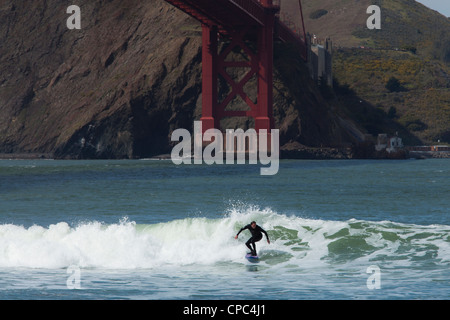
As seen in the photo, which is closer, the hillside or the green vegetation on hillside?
the hillside

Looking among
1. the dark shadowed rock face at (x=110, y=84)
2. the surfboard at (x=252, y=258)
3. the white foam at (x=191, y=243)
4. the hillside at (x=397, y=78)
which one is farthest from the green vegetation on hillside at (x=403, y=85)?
the surfboard at (x=252, y=258)

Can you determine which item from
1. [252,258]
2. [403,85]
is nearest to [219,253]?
[252,258]

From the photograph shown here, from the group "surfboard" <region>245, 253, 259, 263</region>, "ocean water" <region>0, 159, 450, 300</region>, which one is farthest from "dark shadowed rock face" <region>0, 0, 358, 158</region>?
"surfboard" <region>245, 253, 259, 263</region>

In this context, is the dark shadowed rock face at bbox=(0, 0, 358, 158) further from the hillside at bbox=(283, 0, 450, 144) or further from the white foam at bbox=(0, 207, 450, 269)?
the white foam at bbox=(0, 207, 450, 269)

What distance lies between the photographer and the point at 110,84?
10594 cm

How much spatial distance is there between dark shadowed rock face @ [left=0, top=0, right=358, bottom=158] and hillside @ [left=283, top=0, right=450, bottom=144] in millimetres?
25503

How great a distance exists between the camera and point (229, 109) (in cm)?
9562

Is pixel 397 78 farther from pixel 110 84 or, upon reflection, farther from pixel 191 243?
pixel 191 243

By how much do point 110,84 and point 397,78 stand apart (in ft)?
193

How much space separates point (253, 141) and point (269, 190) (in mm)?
41960

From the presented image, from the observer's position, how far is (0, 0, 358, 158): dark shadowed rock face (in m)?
97.6

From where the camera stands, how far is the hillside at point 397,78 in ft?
427

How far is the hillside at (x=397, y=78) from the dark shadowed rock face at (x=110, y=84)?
2550 cm
